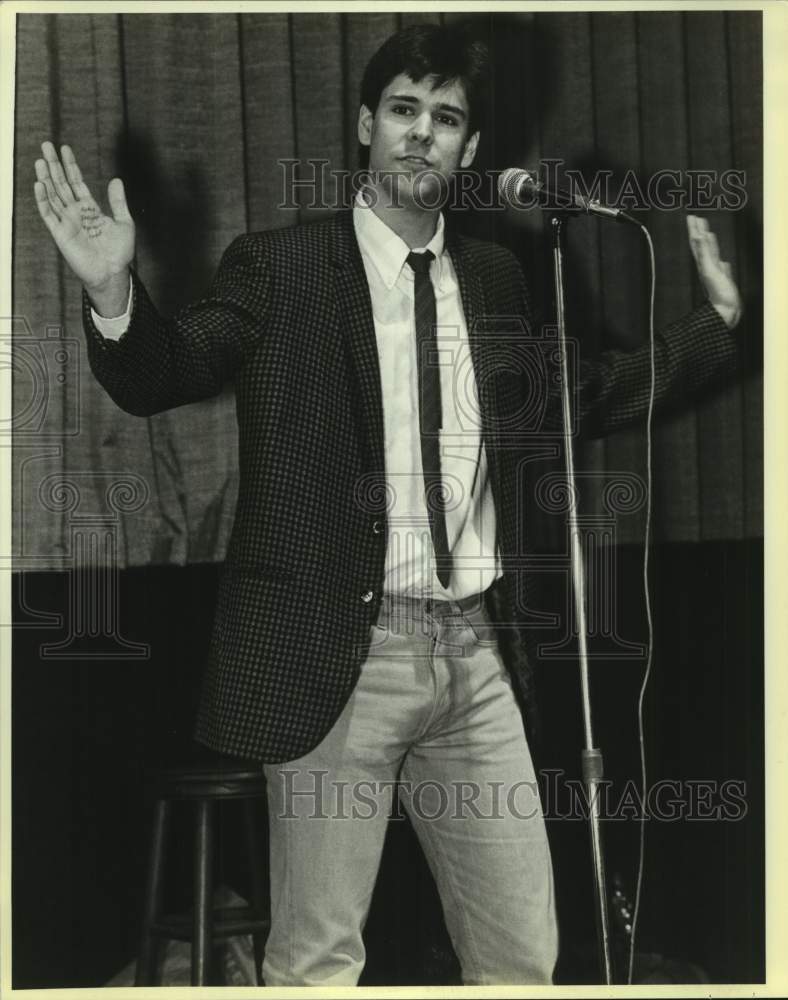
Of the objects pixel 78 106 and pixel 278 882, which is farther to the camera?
pixel 78 106

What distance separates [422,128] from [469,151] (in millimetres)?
125

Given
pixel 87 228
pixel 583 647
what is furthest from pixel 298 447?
pixel 583 647

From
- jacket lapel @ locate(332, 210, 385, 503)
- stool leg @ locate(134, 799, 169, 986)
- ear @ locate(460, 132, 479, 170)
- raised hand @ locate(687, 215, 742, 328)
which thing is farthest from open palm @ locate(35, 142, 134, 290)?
raised hand @ locate(687, 215, 742, 328)

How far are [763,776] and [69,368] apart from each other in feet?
5.95

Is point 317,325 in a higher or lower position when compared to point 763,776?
higher

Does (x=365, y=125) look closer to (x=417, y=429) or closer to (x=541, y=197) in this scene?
(x=541, y=197)

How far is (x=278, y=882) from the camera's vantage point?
239 cm

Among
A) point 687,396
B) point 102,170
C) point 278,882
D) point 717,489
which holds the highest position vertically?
point 102,170

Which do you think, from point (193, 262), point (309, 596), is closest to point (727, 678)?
point (309, 596)

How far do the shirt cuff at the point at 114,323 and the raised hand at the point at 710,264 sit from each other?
1272 mm

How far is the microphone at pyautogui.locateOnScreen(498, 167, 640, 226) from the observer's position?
2.46 meters

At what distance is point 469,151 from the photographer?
258cm

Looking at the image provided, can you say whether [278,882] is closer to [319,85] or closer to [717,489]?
[717,489]

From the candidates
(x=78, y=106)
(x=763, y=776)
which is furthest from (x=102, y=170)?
(x=763, y=776)
